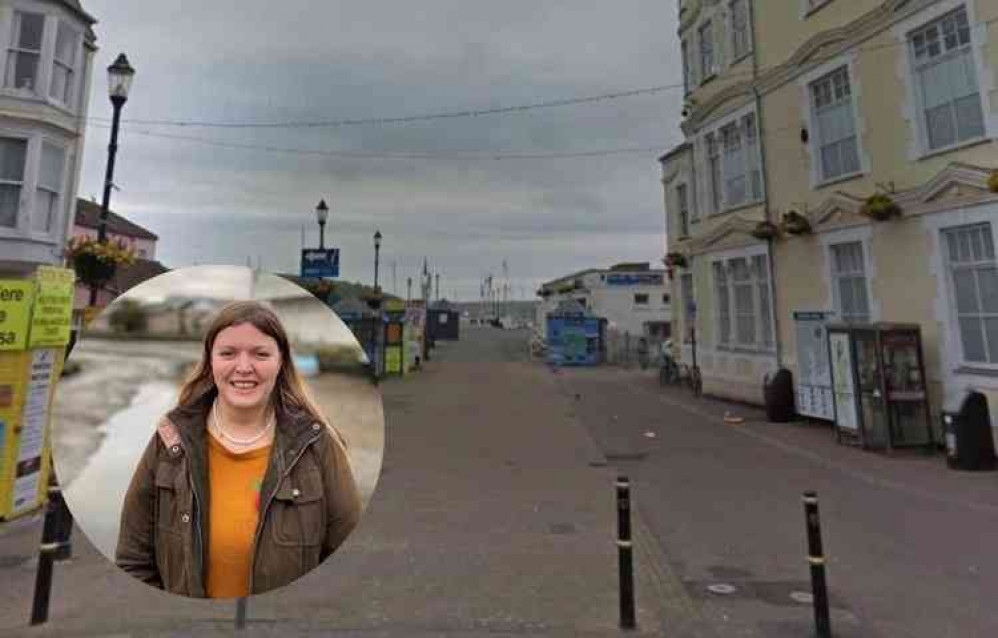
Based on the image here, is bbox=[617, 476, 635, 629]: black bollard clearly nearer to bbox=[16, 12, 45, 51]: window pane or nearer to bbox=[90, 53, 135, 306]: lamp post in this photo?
bbox=[90, 53, 135, 306]: lamp post

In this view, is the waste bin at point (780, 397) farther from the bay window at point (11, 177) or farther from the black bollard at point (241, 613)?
the bay window at point (11, 177)

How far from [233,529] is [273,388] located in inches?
9.6

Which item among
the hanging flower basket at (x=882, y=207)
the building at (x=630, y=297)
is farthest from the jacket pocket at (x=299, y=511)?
the building at (x=630, y=297)

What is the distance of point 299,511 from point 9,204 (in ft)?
53.1

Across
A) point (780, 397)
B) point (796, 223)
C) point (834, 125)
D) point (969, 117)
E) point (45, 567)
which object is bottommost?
point (45, 567)

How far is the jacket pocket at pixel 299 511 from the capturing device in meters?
0.94

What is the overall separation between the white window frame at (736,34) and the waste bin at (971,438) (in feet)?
35.0

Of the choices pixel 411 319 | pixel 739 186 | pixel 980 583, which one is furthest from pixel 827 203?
pixel 411 319

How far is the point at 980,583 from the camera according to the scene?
4.50 meters

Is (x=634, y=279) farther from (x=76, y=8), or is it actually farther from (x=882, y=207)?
(x=76, y=8)

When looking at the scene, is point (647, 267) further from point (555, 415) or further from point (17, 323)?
point (17, 323)

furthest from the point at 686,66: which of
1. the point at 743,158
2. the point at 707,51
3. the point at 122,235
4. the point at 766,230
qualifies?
the point at 122,235

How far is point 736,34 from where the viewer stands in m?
15.6

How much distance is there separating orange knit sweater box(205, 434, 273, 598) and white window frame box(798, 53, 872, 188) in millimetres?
13354
